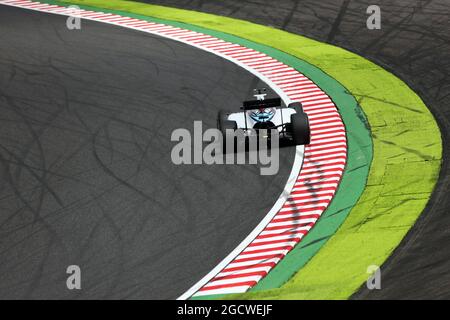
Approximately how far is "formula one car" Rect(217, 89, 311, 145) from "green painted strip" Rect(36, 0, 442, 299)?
1.53 m

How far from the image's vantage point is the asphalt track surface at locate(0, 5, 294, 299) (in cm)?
1585

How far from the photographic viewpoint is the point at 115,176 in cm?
1948

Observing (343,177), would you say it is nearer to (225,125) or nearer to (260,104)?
(260,104)

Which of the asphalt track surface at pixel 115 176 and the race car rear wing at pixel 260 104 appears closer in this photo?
the asphalt track surface at pixel 115 176

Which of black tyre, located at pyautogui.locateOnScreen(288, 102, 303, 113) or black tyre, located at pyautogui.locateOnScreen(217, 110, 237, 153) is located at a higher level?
black tyre, located at pyautogui.locateOnScreen(288, 102, 303, 113)

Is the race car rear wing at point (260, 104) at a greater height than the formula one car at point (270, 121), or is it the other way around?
the race car rear wing at point (260, 104)

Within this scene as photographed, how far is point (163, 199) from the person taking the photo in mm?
18359

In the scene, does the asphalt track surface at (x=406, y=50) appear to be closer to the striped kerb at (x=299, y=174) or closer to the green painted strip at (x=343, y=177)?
the green painted strip at (x=343, y=177)

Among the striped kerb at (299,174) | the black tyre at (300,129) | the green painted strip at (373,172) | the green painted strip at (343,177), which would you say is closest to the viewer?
the green painted strip at (373,172)

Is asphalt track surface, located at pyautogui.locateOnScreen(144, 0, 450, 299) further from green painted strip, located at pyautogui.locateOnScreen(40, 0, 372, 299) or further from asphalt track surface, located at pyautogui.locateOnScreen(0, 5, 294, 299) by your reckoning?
asphalt track surface, located at pyautogui.locateOnScreen(0, 5, 294, 299)

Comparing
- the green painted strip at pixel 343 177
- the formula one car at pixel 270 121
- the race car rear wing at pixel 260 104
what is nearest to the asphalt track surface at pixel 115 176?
the formula one car at pixel 270 121

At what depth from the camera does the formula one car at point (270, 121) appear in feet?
67.2

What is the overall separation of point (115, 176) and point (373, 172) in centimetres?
576

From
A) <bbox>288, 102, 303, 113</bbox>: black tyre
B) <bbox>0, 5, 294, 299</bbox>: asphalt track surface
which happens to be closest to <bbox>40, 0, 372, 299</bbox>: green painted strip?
<bbox>0, 5, 294, 299</bbox>: asphalt track surface
